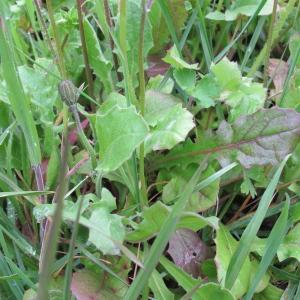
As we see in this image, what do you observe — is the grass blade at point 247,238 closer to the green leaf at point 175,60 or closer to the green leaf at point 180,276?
the green leaf at point 180,276

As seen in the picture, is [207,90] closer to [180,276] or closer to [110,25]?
[110,25]

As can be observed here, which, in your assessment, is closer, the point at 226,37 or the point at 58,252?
the point at 58,252

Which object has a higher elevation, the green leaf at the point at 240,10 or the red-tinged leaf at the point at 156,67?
the green leaf at the point at 240,10

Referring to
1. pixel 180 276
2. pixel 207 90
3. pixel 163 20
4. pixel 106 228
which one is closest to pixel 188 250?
pixel 180 276

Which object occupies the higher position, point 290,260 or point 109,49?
point 109,49

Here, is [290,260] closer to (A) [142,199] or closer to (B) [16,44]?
(A) [142,199]

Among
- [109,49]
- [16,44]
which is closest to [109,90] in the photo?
[109,49]

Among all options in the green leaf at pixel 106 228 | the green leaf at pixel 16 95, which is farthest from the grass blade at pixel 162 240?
the green leaf at pixel 16 95

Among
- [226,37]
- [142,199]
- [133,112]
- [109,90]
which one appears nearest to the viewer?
[133,112]
